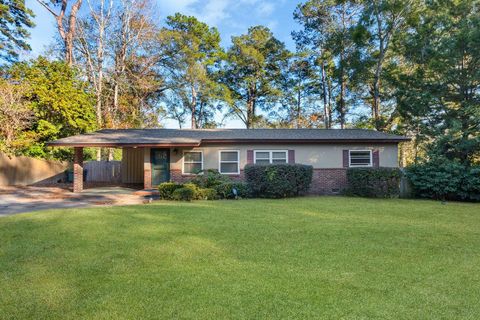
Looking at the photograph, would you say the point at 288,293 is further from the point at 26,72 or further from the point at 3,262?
the point at 26,72

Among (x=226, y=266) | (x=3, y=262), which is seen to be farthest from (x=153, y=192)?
(x=226, y=266)

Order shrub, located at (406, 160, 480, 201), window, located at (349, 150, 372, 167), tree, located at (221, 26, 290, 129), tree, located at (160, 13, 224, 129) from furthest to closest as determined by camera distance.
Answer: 1. tree, located at (221, 26, 290, 129)
2. tree, located at (160, 13, 224, 129)
3. window, located at (349, 150, 372, 167)
4. shrub, located at (406, 160, 480, 201)

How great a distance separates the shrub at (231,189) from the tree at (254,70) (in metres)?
18.4

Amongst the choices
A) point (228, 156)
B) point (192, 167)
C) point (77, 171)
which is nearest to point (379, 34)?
point (228, 156)

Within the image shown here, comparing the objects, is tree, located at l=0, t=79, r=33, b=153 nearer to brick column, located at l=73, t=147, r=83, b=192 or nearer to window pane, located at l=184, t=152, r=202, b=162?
brick column, located at l=73, t=147, r=83, b=192

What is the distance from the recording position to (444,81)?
17469 mm

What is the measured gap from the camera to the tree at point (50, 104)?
17.6 meters

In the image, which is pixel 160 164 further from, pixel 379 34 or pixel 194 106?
pixel 379 34

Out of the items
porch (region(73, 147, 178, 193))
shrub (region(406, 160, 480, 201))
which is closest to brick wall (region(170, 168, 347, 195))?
porch (region(73, 147, 178, 193))

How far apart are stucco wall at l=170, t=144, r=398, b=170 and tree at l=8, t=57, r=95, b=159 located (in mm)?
8007

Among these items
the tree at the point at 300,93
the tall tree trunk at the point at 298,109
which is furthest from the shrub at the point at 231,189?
the tall tree trunk at the point at 298,109

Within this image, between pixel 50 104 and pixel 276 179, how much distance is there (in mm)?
14351

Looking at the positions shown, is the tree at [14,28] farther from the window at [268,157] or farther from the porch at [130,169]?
the window at [268,157]

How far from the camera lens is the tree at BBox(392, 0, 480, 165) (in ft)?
49.9
